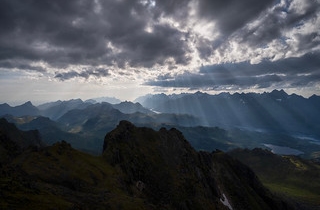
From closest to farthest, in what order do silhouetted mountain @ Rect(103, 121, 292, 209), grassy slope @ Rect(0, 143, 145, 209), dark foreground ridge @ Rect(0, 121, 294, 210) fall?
1. grassy slope @ Rect(0, 143, 145, 209)
2. dark foreground ridge @ Rect(0, 121, 294, 210)
3. silhouetted mountain @ Rect(103, 121, 292, 209)

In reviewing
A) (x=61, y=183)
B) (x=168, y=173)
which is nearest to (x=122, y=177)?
(x=168, y=173)

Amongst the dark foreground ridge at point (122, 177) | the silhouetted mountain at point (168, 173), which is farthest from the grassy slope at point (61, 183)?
the silhouetted mountain at point (168, 173)

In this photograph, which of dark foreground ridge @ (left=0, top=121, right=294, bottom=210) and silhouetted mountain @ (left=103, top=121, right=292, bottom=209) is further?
silhouetted mountain @ (left=103, top=121, right=292, bottom=209)

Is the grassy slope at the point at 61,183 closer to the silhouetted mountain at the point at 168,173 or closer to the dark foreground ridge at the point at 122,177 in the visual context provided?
the dark foreground ridge at the point at 122,177

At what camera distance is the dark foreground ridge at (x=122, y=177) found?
63069 mm

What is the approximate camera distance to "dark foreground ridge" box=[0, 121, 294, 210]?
63069mm

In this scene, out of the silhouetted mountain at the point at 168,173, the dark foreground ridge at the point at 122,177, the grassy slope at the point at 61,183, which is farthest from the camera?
the silhouetted mountain at the point at 168,173

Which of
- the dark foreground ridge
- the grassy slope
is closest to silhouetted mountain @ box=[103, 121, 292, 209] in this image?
the dark foreground ridge

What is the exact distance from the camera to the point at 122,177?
11919cm

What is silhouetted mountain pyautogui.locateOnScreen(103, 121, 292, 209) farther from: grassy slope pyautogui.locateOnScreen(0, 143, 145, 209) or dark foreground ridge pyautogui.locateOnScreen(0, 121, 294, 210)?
grassy slope pyautogui.locateOnScreen(0, 143, 145, 209)

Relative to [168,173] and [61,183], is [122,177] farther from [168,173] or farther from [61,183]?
[61,183]

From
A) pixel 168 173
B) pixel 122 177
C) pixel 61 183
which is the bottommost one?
pixel 168 173

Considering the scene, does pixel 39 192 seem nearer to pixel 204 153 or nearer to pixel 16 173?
pixel 16 173

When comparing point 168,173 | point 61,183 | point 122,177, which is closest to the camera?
point 61,183
